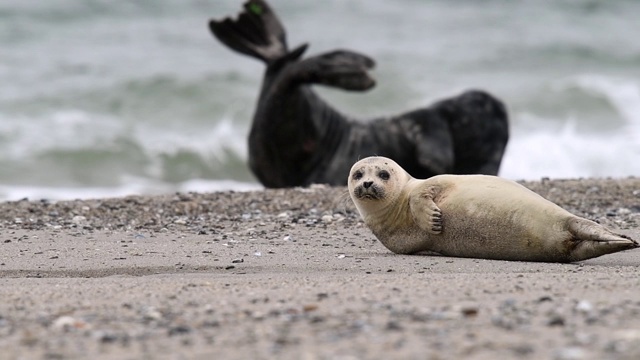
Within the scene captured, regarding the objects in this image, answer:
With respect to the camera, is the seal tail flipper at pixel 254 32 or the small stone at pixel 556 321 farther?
the seal tail flipper at pixel 254 32

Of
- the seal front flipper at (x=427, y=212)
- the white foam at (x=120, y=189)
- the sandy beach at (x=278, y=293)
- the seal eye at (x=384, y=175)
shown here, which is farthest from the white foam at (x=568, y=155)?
the seal front flipper at (x=427, y=212)

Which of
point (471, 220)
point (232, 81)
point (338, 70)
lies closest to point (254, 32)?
point (338, 70)

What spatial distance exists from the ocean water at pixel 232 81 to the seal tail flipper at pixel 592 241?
283 inches

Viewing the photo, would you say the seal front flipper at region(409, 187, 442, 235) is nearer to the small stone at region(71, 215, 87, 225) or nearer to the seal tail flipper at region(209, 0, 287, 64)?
the small stone at region(71, 215, 87, 225)

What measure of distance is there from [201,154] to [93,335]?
425 inches

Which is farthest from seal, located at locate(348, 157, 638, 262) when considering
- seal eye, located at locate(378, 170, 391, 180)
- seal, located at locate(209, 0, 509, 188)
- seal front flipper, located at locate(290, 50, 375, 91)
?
seal, located at locate(209, 0, 509, 188)

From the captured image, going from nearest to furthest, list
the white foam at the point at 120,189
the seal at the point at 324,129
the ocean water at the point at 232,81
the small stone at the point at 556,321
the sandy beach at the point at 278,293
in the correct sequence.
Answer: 1. the sandy beach at the point at 278,293
2. the small stone at the point at 556,321
3. the seal at the point at 324,129
4. the white foam at the point at 120,189
5. the ocean water at the point at 232,81

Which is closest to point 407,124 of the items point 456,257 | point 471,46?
point 456,257

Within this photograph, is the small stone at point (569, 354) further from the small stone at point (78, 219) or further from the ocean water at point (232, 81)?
the ocean water at point (232, 81)

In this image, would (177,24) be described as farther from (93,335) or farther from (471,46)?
(93,335)

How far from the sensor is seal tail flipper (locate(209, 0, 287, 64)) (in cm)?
944

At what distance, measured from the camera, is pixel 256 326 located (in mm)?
3279

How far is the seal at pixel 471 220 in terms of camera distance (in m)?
4.98

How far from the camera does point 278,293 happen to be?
3.97m
